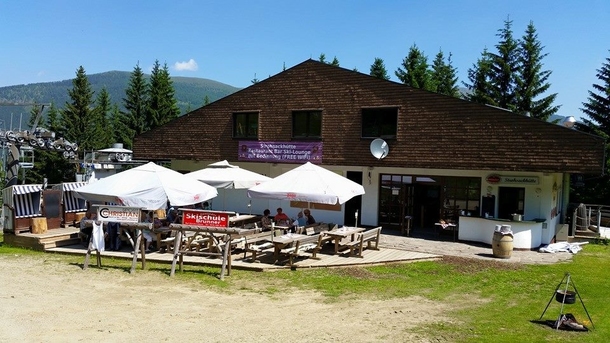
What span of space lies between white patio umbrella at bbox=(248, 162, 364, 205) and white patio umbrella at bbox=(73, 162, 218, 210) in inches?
69.7

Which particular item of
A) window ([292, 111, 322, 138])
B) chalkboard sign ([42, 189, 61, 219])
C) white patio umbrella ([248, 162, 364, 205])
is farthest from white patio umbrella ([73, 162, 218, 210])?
window ([292, 111, 322, 138])

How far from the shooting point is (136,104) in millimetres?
54125

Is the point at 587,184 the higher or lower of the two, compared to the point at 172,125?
lower

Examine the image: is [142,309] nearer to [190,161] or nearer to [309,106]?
[309,106]

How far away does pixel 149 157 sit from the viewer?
79.4 ft

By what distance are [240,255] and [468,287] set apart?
6.05 meters

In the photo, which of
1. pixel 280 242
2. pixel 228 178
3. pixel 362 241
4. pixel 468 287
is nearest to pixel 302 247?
pixel 280 242

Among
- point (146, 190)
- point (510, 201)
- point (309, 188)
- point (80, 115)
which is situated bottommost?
point (510, 201)

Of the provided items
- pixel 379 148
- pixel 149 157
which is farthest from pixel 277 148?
pixel 149 157

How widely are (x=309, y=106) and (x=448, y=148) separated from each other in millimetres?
6039

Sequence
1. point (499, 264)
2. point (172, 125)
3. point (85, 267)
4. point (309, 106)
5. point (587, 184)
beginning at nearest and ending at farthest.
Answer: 1. point (85, 267)
2. point (499, 264)
3. point (309, 106)
4. point (172, 125)
5. point (587, 184)

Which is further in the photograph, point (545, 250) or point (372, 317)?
point (545, 250)

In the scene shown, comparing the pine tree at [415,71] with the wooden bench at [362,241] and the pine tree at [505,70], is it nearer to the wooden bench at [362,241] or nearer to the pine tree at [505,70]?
the pine tree at [505,70]

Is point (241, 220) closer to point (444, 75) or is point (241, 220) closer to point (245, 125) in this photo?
point (245, 125)
